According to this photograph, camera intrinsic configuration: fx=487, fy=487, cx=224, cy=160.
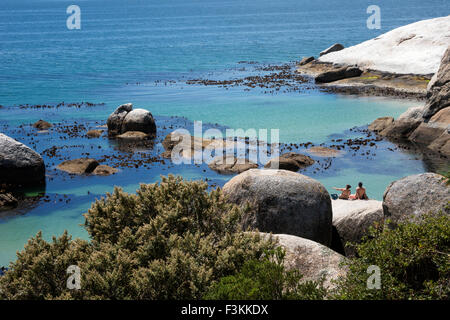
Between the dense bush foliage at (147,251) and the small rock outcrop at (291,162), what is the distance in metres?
15.9

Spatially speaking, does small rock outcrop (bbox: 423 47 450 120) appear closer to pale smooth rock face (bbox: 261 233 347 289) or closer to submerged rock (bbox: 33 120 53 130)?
pale smooth rock face (bbox: 261 233 347 289)

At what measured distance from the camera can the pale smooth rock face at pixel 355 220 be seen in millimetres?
15578

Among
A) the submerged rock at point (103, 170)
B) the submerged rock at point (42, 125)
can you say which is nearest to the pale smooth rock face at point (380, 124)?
the submerged rock at point (103, 170)

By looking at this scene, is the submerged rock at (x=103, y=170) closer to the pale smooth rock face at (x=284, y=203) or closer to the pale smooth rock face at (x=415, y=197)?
the pale smooth rock face at (x=284, y=203)

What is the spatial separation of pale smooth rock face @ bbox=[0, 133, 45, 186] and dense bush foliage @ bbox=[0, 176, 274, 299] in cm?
1631

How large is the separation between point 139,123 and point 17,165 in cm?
1217

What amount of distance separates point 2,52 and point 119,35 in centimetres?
4731

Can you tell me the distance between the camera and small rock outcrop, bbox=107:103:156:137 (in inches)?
1433

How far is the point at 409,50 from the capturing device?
55281 millimetres

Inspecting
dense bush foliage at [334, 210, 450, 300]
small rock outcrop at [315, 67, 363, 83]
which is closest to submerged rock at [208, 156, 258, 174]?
dense bush foliage at [334, 210, 450, 300]
